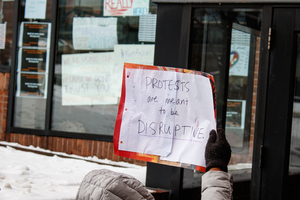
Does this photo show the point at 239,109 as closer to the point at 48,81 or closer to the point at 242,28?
the point at 242,28

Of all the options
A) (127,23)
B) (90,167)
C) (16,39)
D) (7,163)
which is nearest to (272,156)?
(90,167)

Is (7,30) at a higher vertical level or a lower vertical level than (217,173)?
higher

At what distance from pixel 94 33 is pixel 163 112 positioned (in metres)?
3.23

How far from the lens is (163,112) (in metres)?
2.54

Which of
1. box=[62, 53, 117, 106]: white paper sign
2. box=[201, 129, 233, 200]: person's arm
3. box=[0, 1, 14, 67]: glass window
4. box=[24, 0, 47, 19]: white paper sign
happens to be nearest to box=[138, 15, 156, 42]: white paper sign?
box=[62, 53, 117, 106]: white paper sign

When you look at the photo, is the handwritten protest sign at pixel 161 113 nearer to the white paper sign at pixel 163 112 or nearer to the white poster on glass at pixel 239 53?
the white paper sign at pixel 163 112

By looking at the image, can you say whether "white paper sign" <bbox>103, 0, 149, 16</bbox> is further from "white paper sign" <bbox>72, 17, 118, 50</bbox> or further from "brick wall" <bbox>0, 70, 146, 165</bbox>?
"brick wall" <bbox>0, 70, 146, 165</bbox>

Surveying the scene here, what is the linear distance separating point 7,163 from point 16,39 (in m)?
Result: 2.59

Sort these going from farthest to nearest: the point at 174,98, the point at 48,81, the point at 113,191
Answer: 1. the point at 48,81
2. the point at 174,98
3. the point at 113,191

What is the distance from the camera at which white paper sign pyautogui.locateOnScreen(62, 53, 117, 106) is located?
5.30m

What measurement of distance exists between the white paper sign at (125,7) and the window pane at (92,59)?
0.05 m

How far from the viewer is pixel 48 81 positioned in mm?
5605

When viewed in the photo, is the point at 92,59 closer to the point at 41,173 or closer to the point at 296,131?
the point at 41,173

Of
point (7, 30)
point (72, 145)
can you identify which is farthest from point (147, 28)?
point (7, 30)
